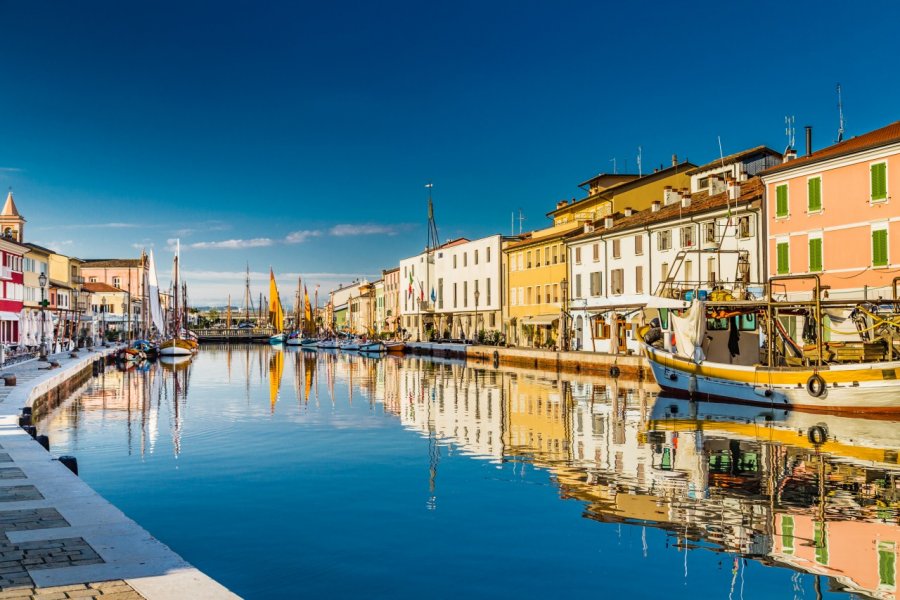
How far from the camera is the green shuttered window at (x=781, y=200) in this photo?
151 feet

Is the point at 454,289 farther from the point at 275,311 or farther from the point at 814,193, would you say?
the point at 275,311

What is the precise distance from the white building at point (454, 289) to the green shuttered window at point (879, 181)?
48.4 m

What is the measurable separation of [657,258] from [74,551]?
5198 centimetres

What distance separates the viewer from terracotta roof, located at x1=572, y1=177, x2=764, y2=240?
50.3 meters

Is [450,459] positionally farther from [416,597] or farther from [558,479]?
[416,597]

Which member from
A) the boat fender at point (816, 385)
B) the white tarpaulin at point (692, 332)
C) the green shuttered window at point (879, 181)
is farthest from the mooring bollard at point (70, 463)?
the green shuttered window at point (879, 181)

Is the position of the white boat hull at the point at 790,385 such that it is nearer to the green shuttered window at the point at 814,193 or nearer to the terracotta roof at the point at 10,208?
the green shuttered window at the point at 814,193

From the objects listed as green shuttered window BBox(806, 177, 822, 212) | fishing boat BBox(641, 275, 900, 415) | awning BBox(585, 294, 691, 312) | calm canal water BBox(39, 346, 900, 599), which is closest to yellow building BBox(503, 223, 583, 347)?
awning BBox(585, 294, 691, 312)

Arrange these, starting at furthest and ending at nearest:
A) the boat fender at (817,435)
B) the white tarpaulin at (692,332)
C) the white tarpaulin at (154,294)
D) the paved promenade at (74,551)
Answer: the white tarpaulin at (154,294) → the white tarpaulin at (692,332) → the boat fender at (817,435) → the paved promenade at (74,551)

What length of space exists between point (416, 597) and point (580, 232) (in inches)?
2424

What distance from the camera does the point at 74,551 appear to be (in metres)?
8.87

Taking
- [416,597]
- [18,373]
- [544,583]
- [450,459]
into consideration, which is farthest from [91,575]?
[18,373]

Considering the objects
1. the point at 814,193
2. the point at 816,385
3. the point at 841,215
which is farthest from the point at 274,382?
the point at 841,215

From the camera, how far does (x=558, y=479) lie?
1794 centimetres
